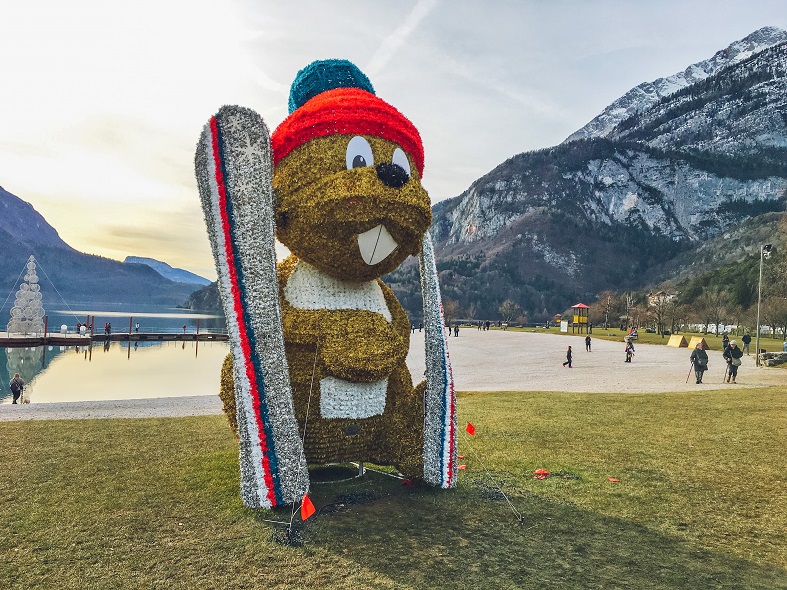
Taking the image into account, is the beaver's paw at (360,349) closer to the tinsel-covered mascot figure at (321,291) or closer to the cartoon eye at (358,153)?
the tinsel-covered mascot figure at (321,291)

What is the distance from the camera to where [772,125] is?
14575cm

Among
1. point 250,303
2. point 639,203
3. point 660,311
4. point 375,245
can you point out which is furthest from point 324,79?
point 639,203

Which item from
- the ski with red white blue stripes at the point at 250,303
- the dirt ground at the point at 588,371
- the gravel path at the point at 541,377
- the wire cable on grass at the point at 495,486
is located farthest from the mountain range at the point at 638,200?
the ski with red white blue stripes at the point at 250,303

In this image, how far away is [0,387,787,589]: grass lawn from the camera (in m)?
3.94

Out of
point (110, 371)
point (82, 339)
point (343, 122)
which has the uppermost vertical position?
point (343, 122)

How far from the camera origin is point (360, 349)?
5.10 m

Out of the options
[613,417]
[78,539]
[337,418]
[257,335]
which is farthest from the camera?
[613,417]

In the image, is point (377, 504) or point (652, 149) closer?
point (377, 504)

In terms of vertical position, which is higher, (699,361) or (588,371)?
(699,361)

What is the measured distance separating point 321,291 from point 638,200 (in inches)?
6758

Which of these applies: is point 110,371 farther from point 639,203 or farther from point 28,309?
point 639,203

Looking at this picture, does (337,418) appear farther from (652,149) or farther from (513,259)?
(652,149)

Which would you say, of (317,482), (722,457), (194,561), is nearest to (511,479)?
(317,482)

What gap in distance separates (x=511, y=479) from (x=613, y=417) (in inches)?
195
